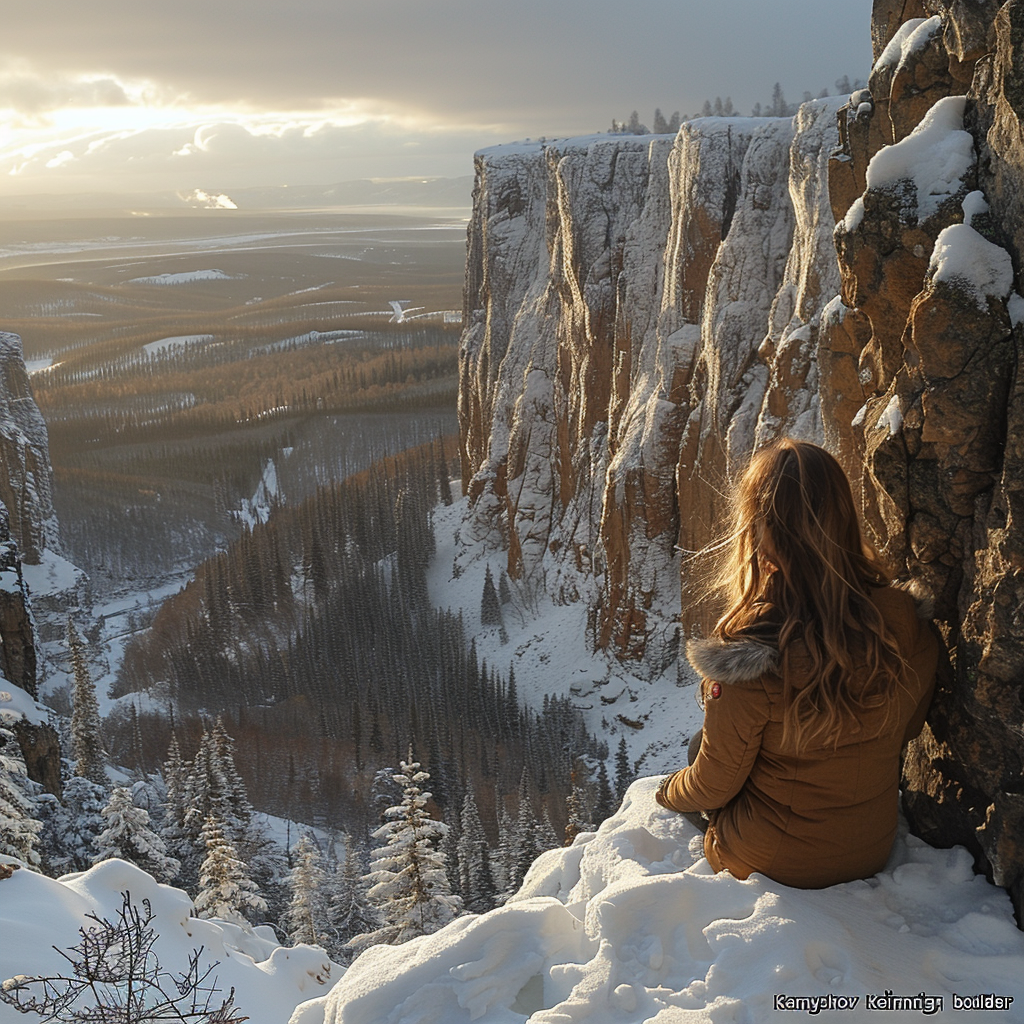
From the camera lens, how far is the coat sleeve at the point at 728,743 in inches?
137

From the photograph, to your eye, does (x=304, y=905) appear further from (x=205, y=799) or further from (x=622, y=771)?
(x=622, y=771)

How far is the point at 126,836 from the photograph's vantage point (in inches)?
659

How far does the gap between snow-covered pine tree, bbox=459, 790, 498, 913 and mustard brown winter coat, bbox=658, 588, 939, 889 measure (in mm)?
16344

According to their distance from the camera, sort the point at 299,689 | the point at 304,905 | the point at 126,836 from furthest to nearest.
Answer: the point at 299,689, the point at 126,836, the point at 304,905

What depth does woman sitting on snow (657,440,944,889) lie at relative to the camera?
3428 millimetres

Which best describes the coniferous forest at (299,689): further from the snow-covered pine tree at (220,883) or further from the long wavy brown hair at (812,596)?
the long wavy brown hair at (812,596)

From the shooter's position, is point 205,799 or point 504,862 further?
point 205,799

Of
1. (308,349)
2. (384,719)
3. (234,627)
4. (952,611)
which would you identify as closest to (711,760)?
(952,611)

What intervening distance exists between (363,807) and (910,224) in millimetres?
28648

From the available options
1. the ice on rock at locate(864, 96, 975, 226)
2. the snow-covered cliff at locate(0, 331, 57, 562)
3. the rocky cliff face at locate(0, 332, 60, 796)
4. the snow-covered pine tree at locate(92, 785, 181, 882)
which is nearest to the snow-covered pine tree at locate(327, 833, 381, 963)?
the snow-covered pine tree at locate(92, 785, 181, 882)

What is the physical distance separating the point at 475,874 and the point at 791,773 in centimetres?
1730

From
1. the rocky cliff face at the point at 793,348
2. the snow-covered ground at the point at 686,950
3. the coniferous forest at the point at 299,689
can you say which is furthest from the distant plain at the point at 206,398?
the snow-covered ground at the point at 686,950

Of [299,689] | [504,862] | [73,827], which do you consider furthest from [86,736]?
[299,689]

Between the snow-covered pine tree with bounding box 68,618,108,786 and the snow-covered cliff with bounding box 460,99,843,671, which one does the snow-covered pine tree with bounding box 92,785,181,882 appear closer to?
the snow-covered pine tree with bounding box 68,618,108,786
